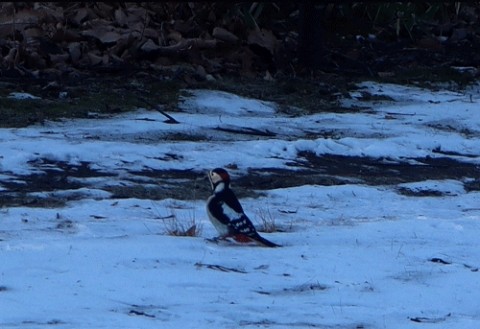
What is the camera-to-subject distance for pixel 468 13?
15438mm

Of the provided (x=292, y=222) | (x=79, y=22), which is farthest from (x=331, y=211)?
(x=79, y=22)

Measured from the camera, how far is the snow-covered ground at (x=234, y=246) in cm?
Answer: 500

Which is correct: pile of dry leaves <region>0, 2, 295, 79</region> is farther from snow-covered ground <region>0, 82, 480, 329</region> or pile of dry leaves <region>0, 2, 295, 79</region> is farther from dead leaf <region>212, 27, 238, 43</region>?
snow-covered ground <region>0, 82, 480, 329</region>

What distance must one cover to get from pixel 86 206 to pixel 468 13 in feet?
31.9

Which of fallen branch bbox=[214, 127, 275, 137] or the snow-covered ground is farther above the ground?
the snow-covered ground

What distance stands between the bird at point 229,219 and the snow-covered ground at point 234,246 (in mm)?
75

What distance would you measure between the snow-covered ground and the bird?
0.08 metres

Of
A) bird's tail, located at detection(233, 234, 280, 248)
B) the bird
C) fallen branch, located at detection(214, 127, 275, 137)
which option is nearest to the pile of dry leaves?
fallen branch, located at detection(214, 127, 275, 137)

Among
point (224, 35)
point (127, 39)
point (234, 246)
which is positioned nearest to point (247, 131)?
point (127, 39)

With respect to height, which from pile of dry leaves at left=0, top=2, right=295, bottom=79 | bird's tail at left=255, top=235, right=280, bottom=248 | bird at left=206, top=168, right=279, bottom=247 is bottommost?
pile of dry leaves at left=0, top=2, right=295, bottom=79

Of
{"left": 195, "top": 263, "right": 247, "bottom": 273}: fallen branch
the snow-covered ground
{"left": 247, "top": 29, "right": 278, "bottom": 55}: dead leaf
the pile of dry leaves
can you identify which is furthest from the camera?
{"left": 247, "top": 29, "right": 278, "bottom": 55}: dead leaf

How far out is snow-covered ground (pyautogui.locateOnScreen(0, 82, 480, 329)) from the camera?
197 inches

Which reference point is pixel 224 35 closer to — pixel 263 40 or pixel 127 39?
pixel 263 40

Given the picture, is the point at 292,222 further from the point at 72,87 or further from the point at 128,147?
the point at 72,87
